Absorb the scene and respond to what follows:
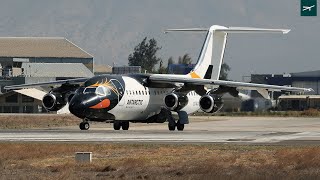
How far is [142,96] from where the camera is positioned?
63.3 metres

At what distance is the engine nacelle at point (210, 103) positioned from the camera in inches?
2406

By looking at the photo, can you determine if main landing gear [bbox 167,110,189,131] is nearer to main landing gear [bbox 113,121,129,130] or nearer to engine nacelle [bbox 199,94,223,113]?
engine nacelle [bbox 199,94,223,113]

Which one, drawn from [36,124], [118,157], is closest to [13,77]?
[36,124]

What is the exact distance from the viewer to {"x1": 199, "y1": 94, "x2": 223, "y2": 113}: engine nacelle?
61125 millimetres

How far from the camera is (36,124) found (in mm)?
77938

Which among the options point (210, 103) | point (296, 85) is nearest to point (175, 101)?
point (210, 103)

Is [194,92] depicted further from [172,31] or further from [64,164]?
[64,164]

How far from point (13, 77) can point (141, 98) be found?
76.7m

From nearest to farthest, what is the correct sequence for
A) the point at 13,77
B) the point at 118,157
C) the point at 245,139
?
1. the point at 118,157
2. the point at 245,139
3. the point at 13,77

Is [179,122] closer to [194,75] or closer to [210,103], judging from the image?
[210,103]

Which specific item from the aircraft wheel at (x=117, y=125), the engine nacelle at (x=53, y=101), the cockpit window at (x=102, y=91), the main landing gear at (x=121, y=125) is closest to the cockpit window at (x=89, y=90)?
the cockpit window at (x=102, y=91)

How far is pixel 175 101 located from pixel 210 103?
2255mm
